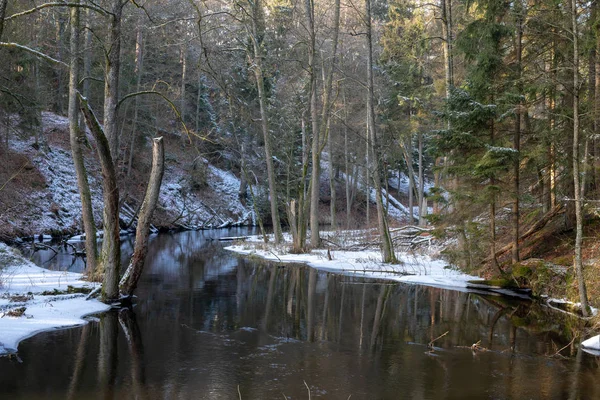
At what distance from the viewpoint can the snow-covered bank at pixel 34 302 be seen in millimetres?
8297

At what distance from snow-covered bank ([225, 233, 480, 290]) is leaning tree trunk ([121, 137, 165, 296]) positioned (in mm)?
7433

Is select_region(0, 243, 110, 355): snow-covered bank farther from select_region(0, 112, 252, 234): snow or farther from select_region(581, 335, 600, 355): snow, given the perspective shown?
select_region(581, 335, 600, 355): snow

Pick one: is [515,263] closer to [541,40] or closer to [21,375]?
[541,40]

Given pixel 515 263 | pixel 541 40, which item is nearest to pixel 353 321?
pixel 515 263

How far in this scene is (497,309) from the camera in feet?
38.4

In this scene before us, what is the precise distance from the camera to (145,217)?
10.9 m

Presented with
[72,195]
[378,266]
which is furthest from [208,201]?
[378,266]

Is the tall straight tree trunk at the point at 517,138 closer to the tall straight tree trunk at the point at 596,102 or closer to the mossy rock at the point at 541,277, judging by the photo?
the mossy rock at the point at 541,277

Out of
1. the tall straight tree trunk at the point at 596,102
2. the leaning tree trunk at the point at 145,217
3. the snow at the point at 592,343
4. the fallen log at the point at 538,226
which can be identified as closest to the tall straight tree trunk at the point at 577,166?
the snow at the point at 592,343

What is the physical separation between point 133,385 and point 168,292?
6428 mm

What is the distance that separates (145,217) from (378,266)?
28.6ft

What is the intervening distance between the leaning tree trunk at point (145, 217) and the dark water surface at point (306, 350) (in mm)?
572

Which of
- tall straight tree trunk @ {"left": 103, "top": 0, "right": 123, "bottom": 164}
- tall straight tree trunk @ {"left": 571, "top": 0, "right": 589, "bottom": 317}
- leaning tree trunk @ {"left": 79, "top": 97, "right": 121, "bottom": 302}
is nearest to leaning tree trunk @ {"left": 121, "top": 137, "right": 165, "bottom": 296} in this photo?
leaning tree trunk @ {"left": 79, "top": 97, "right": 121, "bottom": 302}

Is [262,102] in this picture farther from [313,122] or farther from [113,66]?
[113,66]
